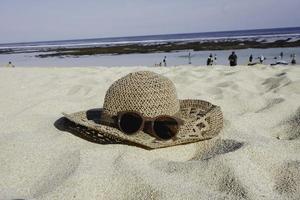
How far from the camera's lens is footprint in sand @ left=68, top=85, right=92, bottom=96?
204 inches

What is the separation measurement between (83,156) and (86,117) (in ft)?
2.69

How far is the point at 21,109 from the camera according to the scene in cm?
414

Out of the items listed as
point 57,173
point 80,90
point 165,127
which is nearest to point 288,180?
point 165,127

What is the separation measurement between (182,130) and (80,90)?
278 centimetres

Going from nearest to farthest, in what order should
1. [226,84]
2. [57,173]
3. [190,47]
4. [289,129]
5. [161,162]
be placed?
[57,173] < [161,162] < [289,129] < [226,84] < [190,47]

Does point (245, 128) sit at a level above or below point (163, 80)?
below

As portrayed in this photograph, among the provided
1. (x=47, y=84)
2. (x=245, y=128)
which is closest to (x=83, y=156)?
(x=245, y=128)

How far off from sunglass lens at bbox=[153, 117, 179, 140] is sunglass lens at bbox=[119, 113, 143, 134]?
0.12m

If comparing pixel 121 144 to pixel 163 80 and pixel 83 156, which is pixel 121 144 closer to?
pixel 83 156

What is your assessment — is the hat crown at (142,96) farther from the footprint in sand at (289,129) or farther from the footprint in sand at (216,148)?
the footprint in sand at (289,129)

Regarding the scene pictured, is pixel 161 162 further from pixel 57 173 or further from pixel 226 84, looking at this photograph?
pixel 226 84

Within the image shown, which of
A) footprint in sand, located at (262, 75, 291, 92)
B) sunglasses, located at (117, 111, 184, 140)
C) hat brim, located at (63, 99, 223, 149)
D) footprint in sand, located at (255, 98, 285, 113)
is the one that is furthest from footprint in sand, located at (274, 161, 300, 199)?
footprint in sand, located at (262, 75, 291, 92)

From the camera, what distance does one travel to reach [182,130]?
2805mm

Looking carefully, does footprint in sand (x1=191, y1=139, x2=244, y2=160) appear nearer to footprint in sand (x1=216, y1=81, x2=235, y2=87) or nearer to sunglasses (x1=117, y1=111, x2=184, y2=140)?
sunglasses (x1=117, y1=111, x2=184, y2=140)
